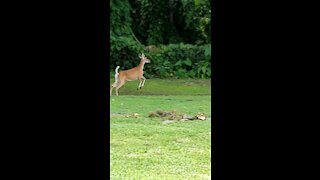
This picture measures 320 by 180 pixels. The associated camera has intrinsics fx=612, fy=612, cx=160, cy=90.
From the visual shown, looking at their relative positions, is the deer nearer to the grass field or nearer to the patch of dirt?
the grass field

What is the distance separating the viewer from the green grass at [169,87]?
10352 mm

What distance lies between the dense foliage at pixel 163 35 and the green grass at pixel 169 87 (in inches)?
24.7

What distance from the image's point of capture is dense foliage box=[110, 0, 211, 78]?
12195mm

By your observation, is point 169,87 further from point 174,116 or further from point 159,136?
point 159,136

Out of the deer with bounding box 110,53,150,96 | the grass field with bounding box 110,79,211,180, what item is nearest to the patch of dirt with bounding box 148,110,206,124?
the grass field with bounding box 110,79,211,180

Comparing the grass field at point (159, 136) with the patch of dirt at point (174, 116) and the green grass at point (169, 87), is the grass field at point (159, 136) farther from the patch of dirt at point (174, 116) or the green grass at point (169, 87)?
the patch of dirt at point (174, 116)

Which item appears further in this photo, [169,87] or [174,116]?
[169,87]

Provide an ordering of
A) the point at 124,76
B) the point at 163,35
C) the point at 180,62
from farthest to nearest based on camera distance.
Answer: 1. the point at 163,35
2. the point at 180,62
3. the point at 124,76

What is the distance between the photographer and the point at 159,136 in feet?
22.0

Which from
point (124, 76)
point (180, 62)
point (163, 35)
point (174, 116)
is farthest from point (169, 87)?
point (163, 35)

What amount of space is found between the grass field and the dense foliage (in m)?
1.20

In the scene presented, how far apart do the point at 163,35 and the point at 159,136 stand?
834cm

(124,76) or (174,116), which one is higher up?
(124,76)
